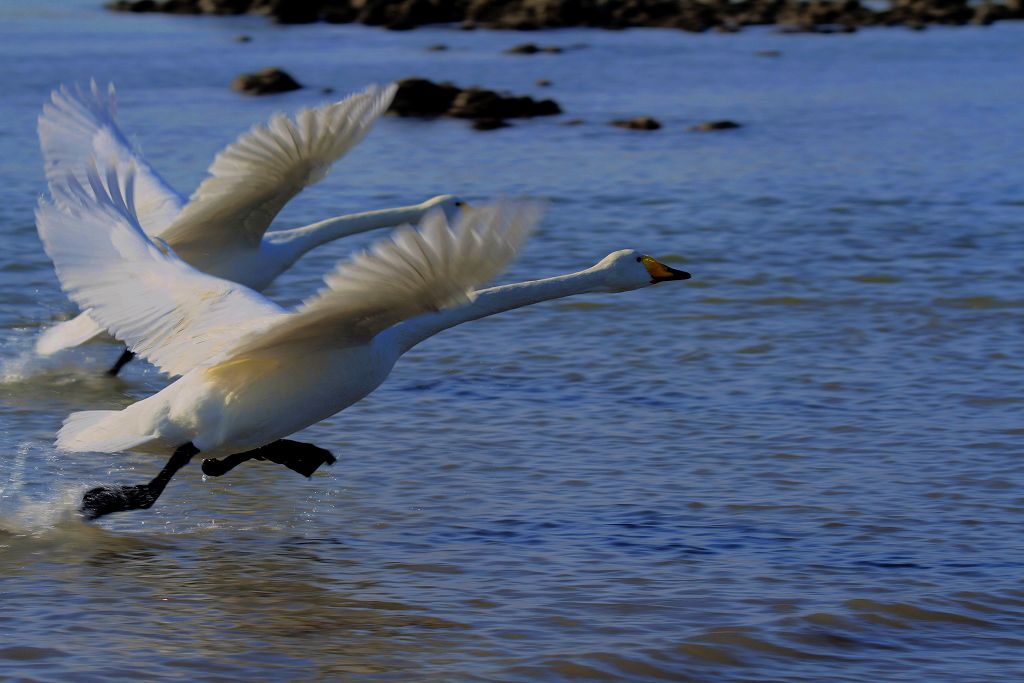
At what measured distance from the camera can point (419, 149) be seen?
837 inches

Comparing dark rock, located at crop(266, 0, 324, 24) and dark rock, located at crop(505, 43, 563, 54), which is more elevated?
dark rock, located at crop(266, 0, 324, 24)

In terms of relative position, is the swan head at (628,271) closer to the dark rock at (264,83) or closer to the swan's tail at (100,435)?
the swan's tail at (100,435)

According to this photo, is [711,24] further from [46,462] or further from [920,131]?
[46,462]

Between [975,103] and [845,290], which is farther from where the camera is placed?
[975,103]

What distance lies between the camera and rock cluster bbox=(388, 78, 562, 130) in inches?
967

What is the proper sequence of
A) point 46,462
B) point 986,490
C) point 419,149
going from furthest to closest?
point 419,149, point 46,462, point 986,490

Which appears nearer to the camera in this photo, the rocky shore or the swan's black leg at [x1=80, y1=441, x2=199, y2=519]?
the swan's black leg at [x1=80, y1=441, x2=199, y2=519]

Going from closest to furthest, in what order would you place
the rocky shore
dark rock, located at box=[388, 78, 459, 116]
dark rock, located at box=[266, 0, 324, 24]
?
dark rock, located at box=[388, 78, 459, 116] → the rocky shore → dark rock, located at box=[266, 0, 324, 24]

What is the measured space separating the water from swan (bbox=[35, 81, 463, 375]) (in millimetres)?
1020

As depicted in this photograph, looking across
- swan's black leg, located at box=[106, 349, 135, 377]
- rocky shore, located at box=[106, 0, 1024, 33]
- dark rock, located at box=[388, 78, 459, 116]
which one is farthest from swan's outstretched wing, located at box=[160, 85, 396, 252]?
rocky shore, located at box=[106, 0, 1024, 33]

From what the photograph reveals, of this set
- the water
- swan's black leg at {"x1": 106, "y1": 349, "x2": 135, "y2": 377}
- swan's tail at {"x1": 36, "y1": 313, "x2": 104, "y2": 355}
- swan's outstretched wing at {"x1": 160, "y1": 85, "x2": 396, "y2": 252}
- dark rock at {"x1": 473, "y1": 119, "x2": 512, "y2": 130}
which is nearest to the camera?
the water

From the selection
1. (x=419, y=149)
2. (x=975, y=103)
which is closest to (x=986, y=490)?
(x=419, y=149)

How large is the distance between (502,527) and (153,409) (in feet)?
5.13

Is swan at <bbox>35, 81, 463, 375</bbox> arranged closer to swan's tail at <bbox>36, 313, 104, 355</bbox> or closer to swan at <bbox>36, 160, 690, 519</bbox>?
swan's tail at <bbox>36, 313, 104, 355</bbox>
